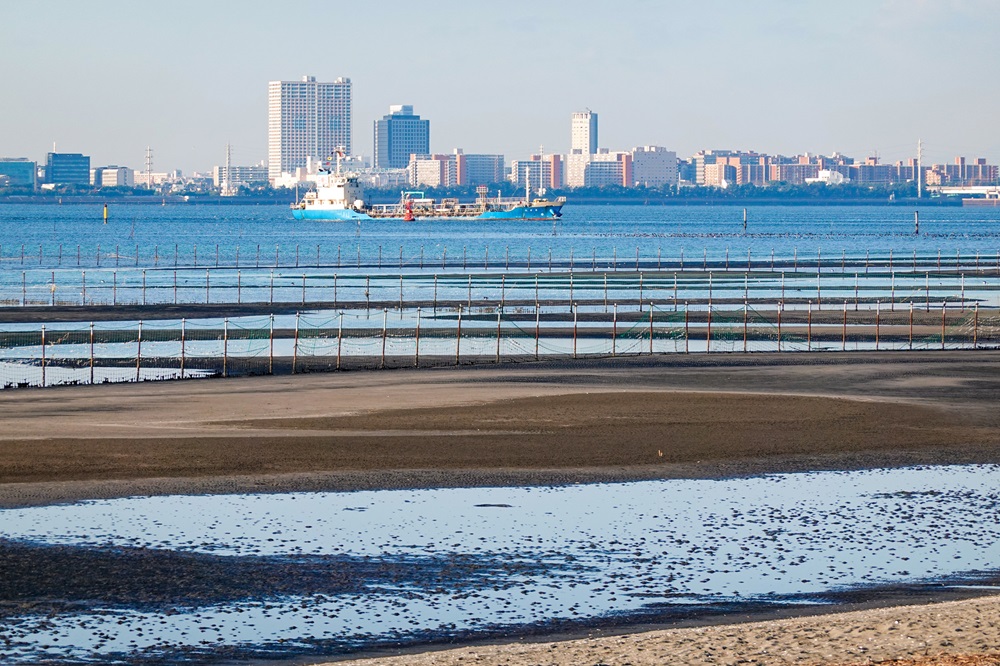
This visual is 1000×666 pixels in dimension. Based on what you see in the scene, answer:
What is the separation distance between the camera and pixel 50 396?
37.4m

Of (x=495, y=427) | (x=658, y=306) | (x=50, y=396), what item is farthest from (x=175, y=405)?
(x=658, y=306)

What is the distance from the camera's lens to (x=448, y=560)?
20656 millimetres

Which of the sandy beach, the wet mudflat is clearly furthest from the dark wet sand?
the wet mudflat

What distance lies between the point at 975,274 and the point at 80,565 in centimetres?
10190

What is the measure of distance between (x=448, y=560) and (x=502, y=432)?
38.1 ft

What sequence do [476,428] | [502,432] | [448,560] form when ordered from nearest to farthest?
[448,560]
[502,432]
[476,428]

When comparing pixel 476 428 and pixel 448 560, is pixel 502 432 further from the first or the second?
pixel 448 560

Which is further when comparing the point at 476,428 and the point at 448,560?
→ the point at 476,428

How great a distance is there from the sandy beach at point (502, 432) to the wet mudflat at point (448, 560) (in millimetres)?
1413

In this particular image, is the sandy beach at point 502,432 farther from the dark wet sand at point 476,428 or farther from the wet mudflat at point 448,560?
the wet mudflat at point 448,560

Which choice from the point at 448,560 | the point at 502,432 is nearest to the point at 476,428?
the point at 502,432

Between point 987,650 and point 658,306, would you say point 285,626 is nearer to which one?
point 987,650

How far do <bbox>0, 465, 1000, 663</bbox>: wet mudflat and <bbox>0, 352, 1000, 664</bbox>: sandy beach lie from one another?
1413 millimetres

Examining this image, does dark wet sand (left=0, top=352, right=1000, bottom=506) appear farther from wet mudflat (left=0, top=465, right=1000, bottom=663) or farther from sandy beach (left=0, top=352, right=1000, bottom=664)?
wet mudflat (left=0, top=465, right=1000, bottom=663)
